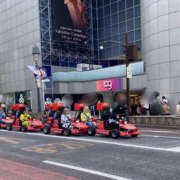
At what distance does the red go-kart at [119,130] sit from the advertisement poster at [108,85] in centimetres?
1765

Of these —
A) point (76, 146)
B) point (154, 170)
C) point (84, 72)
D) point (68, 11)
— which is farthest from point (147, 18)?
point (154, 170)

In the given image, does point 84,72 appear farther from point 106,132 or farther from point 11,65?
point 106,132

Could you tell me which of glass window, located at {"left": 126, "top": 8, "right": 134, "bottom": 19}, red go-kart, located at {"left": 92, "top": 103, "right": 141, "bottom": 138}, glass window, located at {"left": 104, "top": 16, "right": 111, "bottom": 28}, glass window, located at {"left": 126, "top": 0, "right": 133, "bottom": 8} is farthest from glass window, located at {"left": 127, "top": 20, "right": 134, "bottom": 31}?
red go-kart, located at {"left": 92, "top": 103, "right": 141, "bottom": 138}

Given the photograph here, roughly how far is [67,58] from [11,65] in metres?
9.82

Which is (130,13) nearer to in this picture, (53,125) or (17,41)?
(17,41)

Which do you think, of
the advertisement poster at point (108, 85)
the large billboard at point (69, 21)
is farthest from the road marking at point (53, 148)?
the large billboard at point (69, 21)

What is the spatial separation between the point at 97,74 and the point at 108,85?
281 centimetres

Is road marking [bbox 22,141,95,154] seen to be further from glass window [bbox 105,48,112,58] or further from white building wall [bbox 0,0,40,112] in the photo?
glass window [bbox 105,48,112,58]

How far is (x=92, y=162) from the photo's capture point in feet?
26.9

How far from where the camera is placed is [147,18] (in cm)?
2762

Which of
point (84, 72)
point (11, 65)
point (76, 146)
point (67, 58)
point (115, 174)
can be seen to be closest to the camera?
point (115, 174)

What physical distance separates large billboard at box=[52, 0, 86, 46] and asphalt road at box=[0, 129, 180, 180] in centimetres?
2933

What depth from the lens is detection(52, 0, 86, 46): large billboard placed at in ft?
126

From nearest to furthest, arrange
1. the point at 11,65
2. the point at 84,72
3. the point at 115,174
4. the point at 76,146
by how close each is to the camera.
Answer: the point at 115,174 → the point at 76,146 → the point at 84,72 → the point at 11,65
